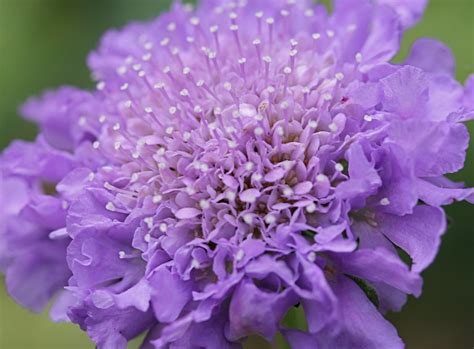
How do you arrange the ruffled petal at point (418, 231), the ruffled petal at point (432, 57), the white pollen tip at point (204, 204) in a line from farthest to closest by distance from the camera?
1. the ruffled petal at point (432, 57)
2. the white pollen tip at point (204, 204)
3. the ruffled petal at point (418, 231)

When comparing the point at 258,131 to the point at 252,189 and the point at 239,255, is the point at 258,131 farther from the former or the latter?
the point at 239,255

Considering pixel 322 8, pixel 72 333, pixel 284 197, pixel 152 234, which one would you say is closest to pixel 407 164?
pixel 284 197

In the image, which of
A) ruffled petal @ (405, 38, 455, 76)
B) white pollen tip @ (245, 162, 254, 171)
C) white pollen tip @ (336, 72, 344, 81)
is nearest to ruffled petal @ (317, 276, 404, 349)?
white pollen tip @ (245, 162, 254, 171)

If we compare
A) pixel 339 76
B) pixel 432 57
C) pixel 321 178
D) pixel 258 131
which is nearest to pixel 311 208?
pixel 321 178

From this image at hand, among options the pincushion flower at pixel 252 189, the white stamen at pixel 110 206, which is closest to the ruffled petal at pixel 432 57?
the pincushion flower at pixel 252 189

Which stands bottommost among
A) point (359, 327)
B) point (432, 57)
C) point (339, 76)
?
point (359, 327)

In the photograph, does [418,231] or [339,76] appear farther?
[339,76]

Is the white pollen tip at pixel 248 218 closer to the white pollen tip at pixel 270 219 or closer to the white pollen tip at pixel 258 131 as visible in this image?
the white pollen tip at pixel 270 219

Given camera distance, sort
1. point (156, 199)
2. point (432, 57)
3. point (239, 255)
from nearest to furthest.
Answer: point (239, 255), point (156, 199), point (432, 57)

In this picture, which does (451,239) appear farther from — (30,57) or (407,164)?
(30,57)
